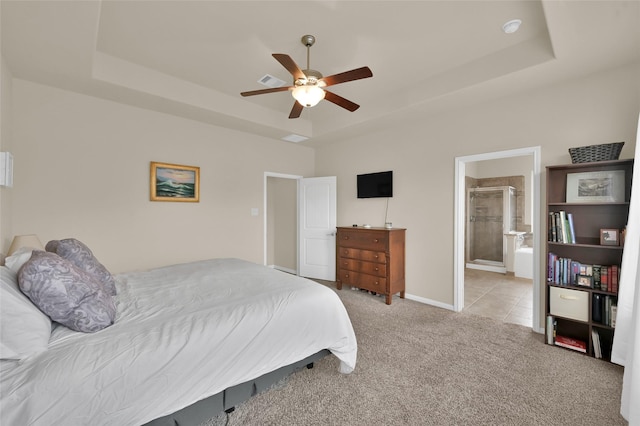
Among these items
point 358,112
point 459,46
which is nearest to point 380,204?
point 358,112

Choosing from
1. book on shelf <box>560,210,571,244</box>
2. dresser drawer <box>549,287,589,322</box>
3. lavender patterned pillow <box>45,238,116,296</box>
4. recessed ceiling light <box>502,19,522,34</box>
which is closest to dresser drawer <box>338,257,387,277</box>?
dresser drawer <box>549,287,589,322</box>

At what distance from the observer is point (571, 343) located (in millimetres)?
2600

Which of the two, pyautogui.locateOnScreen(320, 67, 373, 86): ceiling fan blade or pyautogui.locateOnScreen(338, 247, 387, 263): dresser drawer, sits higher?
pyautogui.locateOnScreen(320, 67, 373, 86): ceiling fan blade

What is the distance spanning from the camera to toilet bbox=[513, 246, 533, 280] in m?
5.31

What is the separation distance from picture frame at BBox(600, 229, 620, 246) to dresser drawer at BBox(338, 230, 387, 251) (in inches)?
83.7

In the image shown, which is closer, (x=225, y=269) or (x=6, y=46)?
(x=6, y=46)

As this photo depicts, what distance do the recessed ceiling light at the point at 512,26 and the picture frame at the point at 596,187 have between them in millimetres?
1464

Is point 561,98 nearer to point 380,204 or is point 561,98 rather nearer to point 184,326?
point 380,204

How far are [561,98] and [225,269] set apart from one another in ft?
12.7

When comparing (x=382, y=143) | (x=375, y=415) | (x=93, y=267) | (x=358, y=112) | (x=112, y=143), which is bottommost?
(x=375, y=415)

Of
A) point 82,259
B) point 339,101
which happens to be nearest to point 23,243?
point 82,259

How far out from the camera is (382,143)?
4414 mm

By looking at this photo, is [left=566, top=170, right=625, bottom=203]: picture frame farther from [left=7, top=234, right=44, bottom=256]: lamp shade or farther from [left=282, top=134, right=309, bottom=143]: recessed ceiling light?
[left=7, top=234, right=44, bottom=256]: lamp shade

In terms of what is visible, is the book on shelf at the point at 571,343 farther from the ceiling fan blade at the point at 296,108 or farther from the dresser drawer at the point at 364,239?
the ceiling fan blade at the point at 296,108
